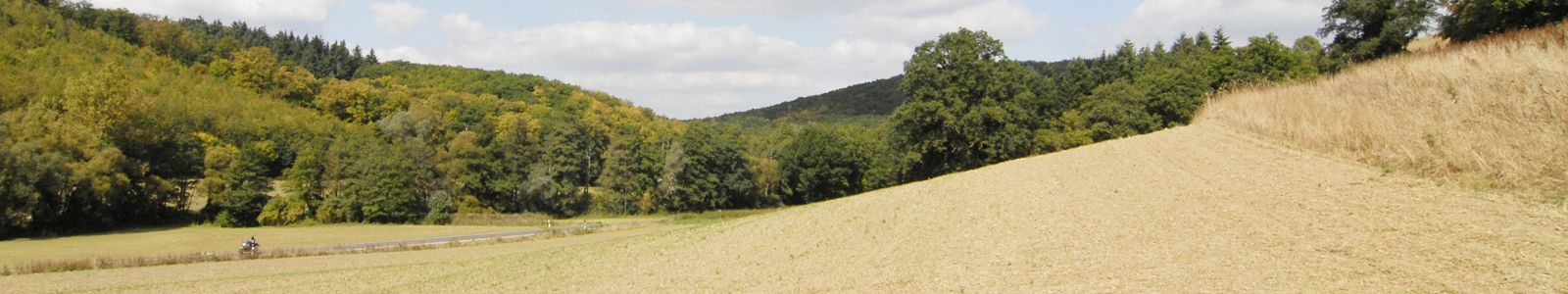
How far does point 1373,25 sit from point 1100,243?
47.2 meters

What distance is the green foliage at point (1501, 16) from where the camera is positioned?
3178 cm

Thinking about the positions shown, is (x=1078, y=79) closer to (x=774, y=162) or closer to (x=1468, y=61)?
(x=774, y=162)

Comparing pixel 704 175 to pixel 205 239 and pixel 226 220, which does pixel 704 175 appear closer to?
pixel 226 220

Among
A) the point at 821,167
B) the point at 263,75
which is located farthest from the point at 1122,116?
the point at 263,75

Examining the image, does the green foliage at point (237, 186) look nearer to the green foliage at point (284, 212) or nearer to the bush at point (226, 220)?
the bush at point (226, 220)

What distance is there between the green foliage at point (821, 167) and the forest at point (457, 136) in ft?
0.76

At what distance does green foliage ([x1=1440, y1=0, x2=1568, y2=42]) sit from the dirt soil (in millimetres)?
15492

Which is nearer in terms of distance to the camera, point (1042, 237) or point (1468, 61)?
point (1042, 237)

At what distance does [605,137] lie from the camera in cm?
12125

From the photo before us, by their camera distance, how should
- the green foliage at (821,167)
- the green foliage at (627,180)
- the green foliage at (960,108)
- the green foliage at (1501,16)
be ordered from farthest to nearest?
the green foliage at (821,167) → the green foliage at (627,180) → the green foliage at (960,108) → the green foliage at (1501,16)

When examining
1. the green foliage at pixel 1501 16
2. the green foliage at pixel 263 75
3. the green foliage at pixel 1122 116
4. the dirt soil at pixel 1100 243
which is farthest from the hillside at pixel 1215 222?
the green foliage at pixel 263 75

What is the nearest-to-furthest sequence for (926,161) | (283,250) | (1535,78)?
(1535,78) < (283,250) < (926,161)

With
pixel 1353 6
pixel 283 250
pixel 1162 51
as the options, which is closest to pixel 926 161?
pixel 1353 6

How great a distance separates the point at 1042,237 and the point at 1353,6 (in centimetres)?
4595
